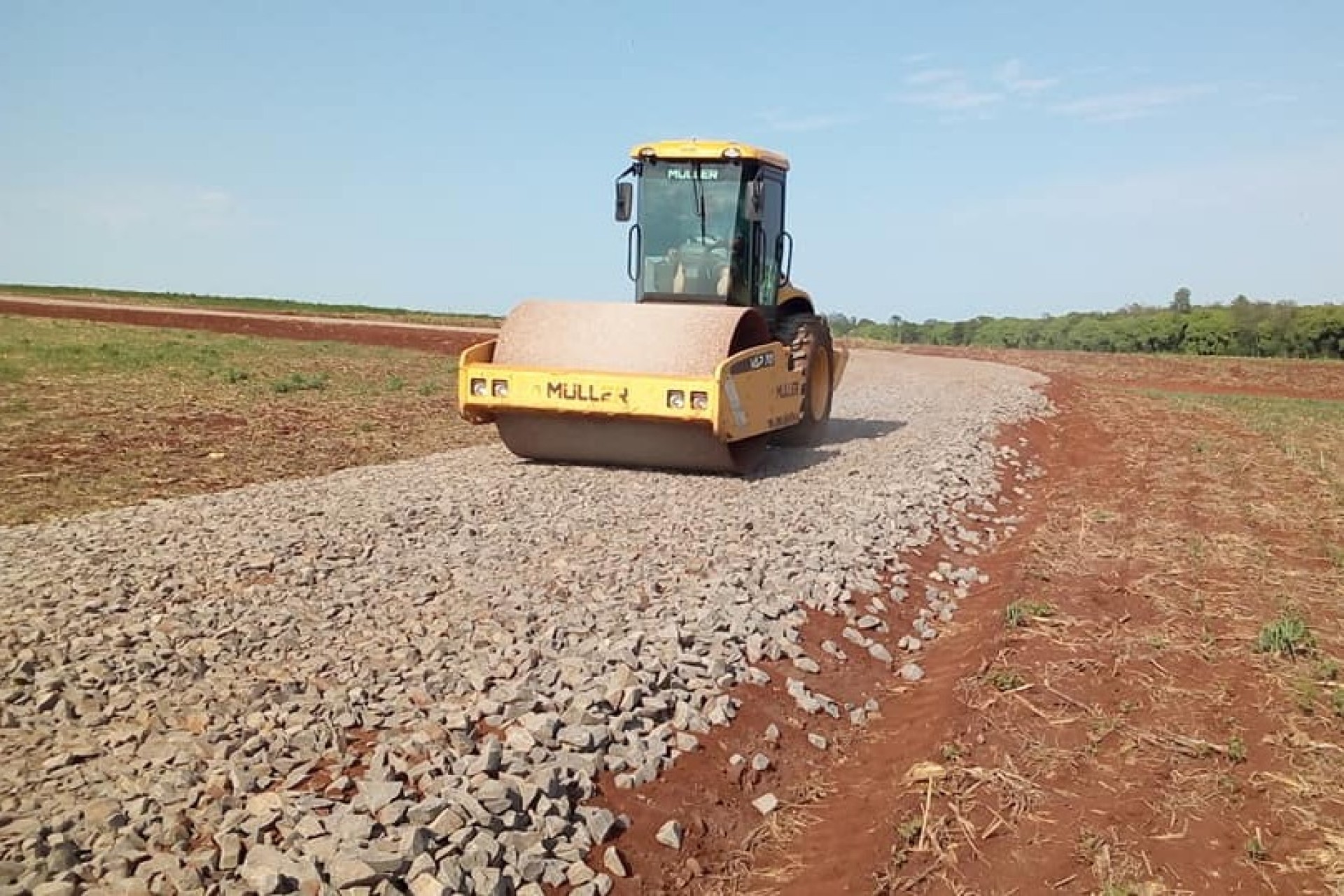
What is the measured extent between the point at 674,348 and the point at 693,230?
2535 mm

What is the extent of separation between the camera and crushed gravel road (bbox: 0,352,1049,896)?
390cm

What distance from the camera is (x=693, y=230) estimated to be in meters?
12.2

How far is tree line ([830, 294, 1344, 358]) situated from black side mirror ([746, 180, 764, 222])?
3765 centimetres

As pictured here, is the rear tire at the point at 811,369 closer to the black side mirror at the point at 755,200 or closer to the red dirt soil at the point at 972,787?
the black side mirror at the point at 755,200

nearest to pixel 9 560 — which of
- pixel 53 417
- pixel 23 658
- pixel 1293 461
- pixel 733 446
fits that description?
pixel 23 658

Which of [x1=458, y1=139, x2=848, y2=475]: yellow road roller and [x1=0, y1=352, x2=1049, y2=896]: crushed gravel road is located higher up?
[x1=458, y1=139, x2=848, y2=475]: yellow road roller

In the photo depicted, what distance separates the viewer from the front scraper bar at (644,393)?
9.77 metres

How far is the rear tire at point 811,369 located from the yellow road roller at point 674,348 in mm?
40

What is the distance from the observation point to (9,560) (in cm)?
679

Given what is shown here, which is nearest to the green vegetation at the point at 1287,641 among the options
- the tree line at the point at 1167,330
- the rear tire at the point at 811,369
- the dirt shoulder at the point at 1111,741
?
the dirt shoulder at the point at 1111,741

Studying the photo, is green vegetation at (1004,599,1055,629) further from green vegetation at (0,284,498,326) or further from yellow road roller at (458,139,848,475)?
green vegetation at (0,284,498,326)

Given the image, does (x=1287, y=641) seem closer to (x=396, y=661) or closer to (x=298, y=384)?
(x=396, y=661)

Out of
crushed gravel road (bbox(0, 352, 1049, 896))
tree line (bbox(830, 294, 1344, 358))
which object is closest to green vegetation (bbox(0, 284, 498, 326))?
tree line (bbox(830, 294, 1344, 358))

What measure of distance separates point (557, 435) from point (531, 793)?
6.64 metres
